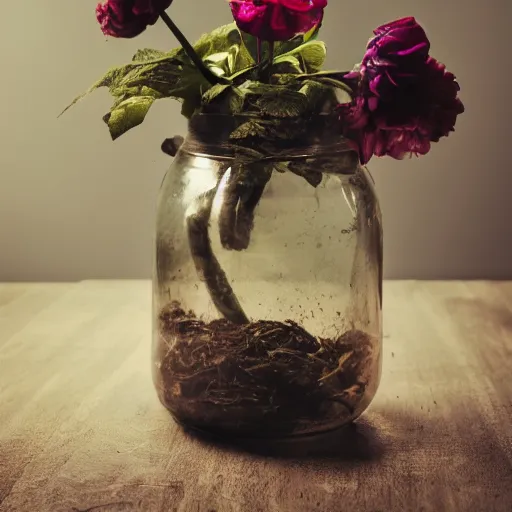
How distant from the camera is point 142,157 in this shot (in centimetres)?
123

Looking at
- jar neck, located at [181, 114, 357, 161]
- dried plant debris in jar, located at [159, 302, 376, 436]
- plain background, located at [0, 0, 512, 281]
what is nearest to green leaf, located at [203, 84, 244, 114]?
jar neck, located at [181, 114, 357, 161]

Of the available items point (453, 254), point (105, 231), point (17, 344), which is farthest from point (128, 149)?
point (453, 254)

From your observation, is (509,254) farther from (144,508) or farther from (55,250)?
(144,508)

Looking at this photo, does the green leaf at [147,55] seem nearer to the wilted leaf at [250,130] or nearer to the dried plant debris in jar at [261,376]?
the wilted leaf at [250,130]

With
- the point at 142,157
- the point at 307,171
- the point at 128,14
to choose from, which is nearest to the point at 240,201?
the point at 307,171

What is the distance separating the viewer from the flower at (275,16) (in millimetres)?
599

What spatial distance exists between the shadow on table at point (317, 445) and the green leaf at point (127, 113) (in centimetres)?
25

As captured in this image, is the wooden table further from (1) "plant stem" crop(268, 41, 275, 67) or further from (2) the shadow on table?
(1) "plant stem" crop(268, 41, 275, 67)

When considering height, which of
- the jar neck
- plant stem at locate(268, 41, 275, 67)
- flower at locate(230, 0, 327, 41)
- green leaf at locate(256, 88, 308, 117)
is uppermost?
flower at locate(230, 0, 327, 41)

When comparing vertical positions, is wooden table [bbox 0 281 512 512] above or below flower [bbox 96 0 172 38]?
below

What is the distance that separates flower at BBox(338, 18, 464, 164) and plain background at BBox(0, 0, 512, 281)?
55 centimetres

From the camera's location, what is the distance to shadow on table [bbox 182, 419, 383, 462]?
2.26 feet

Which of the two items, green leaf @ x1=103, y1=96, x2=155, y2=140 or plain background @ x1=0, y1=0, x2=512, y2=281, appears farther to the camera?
plain background @ x1=0, y1=0, x2=512, y2=281

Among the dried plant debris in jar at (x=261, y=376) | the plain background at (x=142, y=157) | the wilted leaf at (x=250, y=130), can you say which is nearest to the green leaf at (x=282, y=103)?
the wilted leaf at (x=250, y=130)
